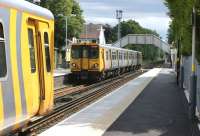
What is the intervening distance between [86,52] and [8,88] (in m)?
30.7

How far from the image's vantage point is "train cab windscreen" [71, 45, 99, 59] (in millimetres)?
40906

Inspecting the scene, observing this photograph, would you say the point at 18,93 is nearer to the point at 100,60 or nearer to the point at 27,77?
the point at 27,77

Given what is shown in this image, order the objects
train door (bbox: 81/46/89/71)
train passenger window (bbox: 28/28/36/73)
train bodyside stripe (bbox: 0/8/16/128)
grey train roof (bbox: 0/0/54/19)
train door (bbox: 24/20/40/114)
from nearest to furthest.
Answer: train bodyside stripe (bbox: 0/8/16/128)
grey train roof (bbox: 0/0/54/19)
train door (bbox: 24/20/40/114)
train passenger window (bbox: 28/28/36/73)
train door (bbox: 81/46/89/71)

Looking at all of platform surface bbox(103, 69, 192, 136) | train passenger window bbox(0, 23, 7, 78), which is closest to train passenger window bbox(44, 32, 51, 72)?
platform surface bbox(103, 69, 192, 136)

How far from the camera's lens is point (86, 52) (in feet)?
135

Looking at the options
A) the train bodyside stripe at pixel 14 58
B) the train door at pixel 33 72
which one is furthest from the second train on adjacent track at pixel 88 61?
Answer: the train bodyside stripe at pixel 14 58

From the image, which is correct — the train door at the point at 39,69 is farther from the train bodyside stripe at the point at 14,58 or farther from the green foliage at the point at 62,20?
the green foliage at the point at 62,20

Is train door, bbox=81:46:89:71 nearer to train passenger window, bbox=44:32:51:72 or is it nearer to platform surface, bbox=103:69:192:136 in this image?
platform surface, bbox=103:69:192:136

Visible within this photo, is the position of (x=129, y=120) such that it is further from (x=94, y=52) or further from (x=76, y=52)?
(x=76, y=52)

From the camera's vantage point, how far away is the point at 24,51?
11.5 metres

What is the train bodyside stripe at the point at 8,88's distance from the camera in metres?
10.2

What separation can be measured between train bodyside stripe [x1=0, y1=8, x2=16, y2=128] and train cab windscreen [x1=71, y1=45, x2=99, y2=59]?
3009cm

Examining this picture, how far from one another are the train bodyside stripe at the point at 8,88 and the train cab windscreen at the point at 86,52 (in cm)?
3009

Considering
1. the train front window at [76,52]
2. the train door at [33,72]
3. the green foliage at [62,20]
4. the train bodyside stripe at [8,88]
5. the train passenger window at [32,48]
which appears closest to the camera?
the train bodyside stripe at [8,88]
